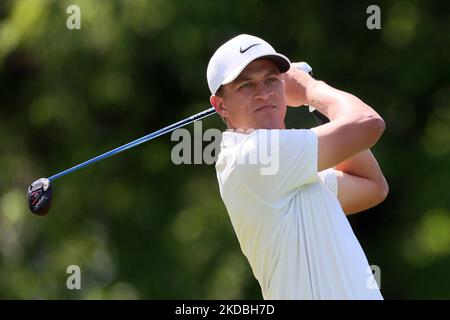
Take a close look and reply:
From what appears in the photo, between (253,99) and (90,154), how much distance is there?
4.22 m

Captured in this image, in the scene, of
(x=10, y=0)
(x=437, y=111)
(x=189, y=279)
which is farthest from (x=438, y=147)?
(x=10, y=0)

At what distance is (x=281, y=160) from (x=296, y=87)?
0.92 feet

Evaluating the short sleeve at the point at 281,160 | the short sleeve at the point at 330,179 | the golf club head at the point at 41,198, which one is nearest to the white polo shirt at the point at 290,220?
the short sleeve at the point at 281,160

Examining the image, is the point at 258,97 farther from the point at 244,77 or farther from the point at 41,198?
the point at 41,198

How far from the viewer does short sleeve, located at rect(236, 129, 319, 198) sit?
305 cm

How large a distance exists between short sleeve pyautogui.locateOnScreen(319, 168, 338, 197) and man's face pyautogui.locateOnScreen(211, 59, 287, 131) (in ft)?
0.57

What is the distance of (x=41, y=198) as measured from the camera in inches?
155

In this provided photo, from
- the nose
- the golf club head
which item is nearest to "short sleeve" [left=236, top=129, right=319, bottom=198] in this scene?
the nose

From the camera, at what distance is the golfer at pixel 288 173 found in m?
2.97

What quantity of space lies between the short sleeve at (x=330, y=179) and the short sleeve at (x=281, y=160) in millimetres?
209

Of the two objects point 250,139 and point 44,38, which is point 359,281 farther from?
point 44,38

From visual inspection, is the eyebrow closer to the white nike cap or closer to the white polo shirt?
the white nike cap

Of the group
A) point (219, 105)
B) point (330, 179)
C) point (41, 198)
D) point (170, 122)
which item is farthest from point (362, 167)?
point (170, 122)
